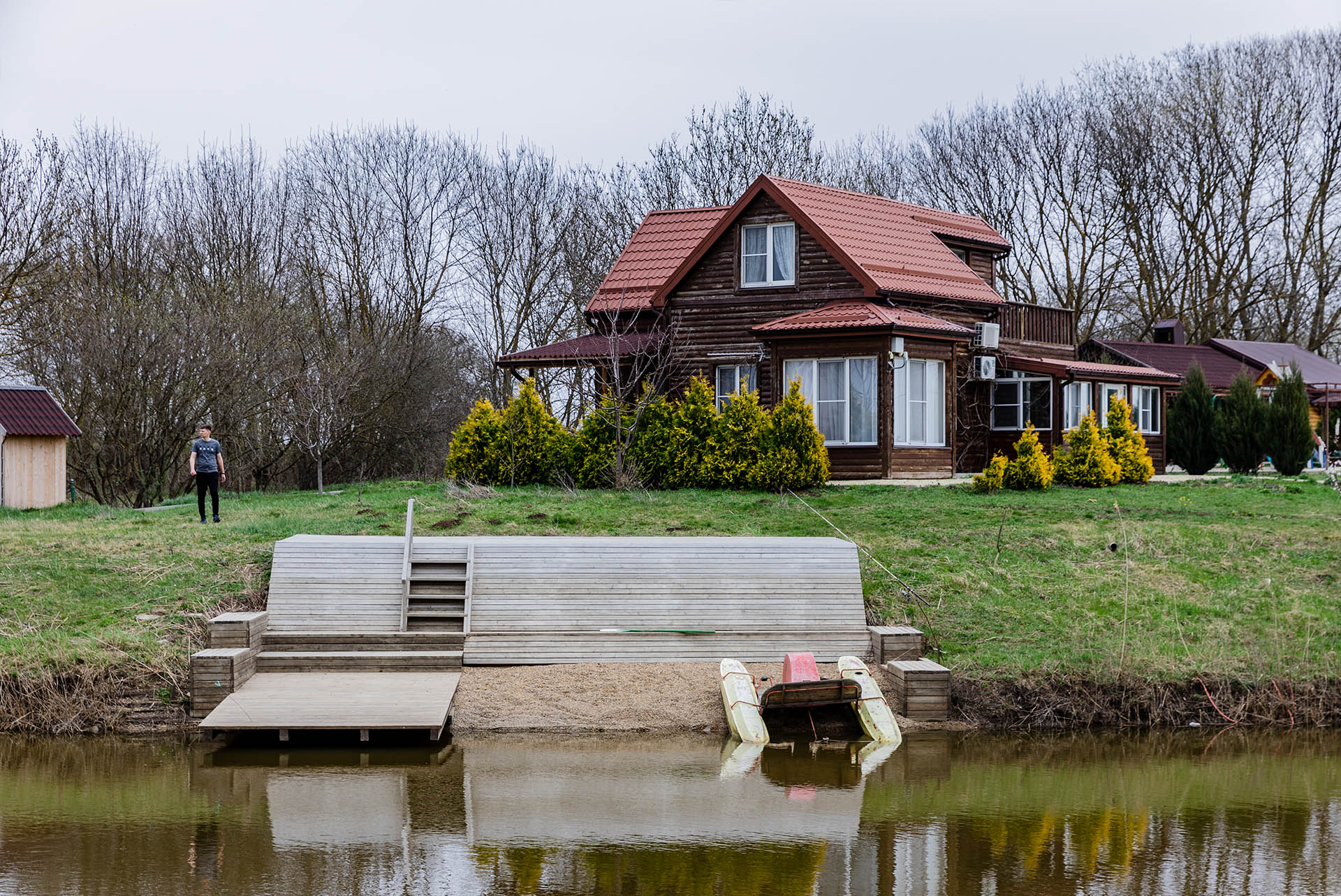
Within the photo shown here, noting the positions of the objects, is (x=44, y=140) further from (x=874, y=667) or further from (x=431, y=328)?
(x=874, y=667)

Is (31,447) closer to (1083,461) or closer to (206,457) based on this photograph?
(206,457)

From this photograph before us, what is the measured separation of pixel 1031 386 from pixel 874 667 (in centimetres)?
1588

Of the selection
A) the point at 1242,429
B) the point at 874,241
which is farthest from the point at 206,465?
the point at 1242,429

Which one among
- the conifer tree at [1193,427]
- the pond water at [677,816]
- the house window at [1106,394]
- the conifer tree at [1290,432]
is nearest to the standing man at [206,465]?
the pond water at [677,816]

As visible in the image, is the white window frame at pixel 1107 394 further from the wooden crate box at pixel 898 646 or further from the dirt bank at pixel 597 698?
the dirt bank at pixel 597 698

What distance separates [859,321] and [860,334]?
36cm

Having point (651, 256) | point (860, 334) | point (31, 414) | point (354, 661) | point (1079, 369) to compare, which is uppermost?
point (651, 256)

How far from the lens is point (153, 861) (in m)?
7.87

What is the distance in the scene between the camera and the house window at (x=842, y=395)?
2375 cm

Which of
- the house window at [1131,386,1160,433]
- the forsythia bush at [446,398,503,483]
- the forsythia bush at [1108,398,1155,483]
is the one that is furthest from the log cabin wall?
the house window at [1131,386,1160,433]

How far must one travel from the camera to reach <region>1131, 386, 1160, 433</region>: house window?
29141mm

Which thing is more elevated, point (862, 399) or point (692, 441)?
point (862, 399)

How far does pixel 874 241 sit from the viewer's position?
26.5m

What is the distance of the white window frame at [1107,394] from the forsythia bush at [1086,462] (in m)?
5.02
